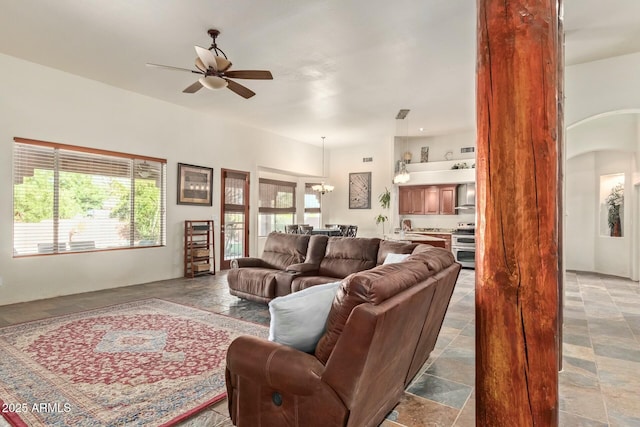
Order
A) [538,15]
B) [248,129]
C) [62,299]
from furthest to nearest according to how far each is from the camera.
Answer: [248,129]
[62,299]
[538,15]

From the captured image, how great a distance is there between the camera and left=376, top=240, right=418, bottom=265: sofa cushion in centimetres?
384

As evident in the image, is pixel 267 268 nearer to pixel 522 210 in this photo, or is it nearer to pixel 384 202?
pixel 522 210

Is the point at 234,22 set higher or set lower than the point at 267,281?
higher

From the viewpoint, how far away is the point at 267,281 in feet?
14.0

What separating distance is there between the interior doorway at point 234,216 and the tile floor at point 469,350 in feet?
4.92

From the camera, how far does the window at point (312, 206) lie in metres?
9.81

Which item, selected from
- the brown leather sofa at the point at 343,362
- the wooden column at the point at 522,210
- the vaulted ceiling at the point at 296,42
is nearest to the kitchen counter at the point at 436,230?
the vaulted ceiling at the point at 296,42

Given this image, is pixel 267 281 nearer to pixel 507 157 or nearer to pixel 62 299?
pixel 62 299

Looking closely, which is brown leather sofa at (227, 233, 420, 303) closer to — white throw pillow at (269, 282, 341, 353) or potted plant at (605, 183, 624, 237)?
white throw pillow at (269, 282, 341, 353)

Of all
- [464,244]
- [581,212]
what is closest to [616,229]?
[581,212]

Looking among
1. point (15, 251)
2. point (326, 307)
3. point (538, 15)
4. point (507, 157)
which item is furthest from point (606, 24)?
point (15, 251)

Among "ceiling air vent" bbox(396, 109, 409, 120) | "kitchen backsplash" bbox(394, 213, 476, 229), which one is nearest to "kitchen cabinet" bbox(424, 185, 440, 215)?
"kitchen backsplash" bbox(394, 213, 476, 229)

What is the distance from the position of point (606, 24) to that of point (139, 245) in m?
6.94

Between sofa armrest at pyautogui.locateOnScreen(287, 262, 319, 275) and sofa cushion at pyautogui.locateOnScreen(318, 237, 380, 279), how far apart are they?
0.32 feet
